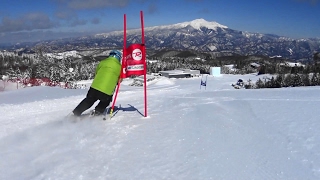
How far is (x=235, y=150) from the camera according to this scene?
167 inches

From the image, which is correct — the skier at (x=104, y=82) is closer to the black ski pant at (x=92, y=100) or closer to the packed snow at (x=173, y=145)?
the black ski pant at (x=92, y=100)

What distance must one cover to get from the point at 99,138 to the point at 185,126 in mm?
1787

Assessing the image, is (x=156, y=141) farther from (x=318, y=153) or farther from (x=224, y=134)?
(x=318, y=153)

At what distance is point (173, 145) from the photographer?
4648mm

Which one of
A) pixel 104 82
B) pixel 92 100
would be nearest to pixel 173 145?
pixel 104 82

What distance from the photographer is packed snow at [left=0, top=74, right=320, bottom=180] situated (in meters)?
3.62

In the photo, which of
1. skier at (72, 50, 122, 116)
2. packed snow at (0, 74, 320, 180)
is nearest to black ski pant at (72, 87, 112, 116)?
skier at (72, 50, 122, 116)

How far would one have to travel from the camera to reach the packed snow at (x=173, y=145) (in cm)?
362

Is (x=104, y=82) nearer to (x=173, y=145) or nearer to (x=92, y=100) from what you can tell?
(x=92, y=100)

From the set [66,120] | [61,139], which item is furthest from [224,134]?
[66,120]

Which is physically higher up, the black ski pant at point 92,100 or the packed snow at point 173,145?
the black ski pant at point 92,100

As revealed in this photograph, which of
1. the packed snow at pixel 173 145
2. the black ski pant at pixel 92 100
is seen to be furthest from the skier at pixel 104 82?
the packed snow at pixel 173 145

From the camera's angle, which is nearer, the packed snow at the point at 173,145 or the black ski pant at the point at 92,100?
the packed snow at the point at 173,145

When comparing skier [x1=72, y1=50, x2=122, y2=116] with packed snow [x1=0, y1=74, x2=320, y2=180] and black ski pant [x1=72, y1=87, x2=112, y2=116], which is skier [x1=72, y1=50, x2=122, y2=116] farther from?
packed snow [x1=0, y1=74, x2=320, y2=180]
